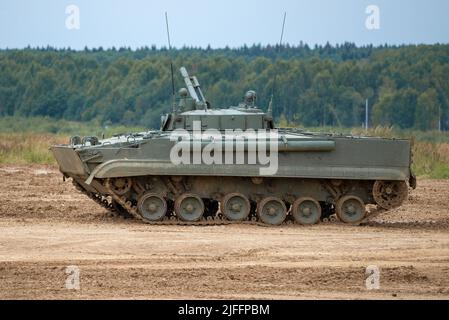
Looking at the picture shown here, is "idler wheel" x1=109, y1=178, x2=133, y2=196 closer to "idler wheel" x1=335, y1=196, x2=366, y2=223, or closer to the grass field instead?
"idler wheel" x1=335, y1=196, x2=366, y2=223

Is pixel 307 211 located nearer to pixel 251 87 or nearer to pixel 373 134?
pixel 373 134

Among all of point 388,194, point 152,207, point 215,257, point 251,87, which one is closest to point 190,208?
point 152,207

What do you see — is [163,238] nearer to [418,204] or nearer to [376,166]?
[376,166]

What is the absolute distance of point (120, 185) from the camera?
2148 cm

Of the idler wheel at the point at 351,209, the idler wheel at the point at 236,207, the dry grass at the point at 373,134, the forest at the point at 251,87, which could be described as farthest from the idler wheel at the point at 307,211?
the forest at the point at 251,87

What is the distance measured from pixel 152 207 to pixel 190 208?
0.58 m

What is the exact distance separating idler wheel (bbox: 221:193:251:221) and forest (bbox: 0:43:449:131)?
26.2 meters

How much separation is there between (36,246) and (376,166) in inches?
224

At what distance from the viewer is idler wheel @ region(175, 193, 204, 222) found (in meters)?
21.6

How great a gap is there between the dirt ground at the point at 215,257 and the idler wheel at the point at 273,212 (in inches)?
10.2

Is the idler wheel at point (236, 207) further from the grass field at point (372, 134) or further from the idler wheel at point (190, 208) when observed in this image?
the grass field at point (372, 134)

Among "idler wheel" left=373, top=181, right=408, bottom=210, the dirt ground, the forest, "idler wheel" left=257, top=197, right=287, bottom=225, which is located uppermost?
the forest

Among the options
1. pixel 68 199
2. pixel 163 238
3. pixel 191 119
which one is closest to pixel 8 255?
pixel 163 238

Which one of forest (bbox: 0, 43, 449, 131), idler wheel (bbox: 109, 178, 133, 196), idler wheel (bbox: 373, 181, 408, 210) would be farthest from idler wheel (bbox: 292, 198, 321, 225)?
forest (bbox: 0, 43, 449, 131)
